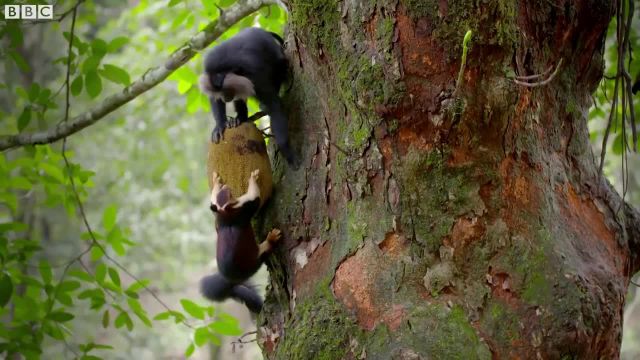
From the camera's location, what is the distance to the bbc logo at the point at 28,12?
381 centimetres

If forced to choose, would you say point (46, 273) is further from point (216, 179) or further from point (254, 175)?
point (254, 175)

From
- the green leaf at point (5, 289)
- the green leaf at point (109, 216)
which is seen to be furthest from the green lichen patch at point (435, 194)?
the green leaf at point (5, 289)

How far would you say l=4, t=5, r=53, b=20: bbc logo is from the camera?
3812 mm

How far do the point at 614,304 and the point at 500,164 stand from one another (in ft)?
2.16

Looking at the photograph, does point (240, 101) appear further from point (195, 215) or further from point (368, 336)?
point (195, 215)

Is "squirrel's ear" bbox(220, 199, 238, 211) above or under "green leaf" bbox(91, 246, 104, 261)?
under

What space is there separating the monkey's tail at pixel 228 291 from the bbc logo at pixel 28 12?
184 cm

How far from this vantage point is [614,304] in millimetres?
2395

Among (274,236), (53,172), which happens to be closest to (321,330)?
→ (274,236)

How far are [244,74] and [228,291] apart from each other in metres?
1.09

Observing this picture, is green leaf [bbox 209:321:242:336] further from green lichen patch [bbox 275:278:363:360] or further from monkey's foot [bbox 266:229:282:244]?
green lichen patch [bbox 275:278:363:360]

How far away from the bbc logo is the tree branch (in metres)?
0.64

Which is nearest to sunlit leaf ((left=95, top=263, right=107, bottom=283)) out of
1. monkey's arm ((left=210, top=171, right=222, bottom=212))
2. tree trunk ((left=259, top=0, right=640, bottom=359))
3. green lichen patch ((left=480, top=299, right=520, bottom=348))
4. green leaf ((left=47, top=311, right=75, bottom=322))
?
green leaf ((left=47, top=311, right=75, bottom=322))

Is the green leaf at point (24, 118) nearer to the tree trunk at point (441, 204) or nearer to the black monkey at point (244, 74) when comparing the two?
the black monkey at point (244, 74)
